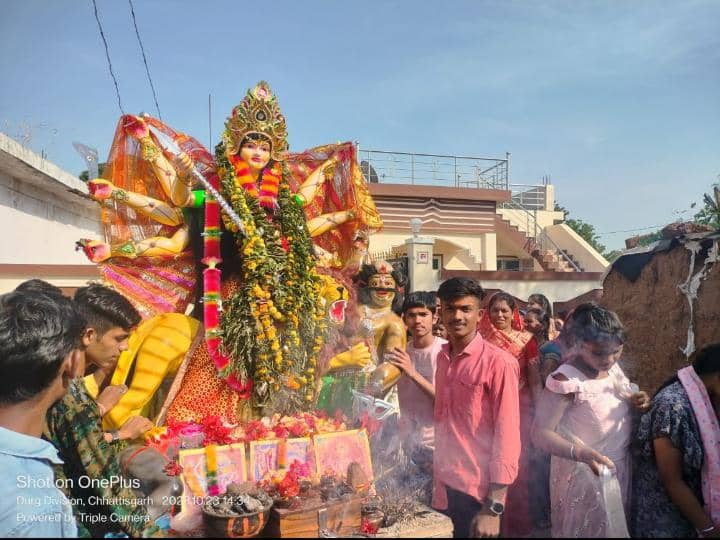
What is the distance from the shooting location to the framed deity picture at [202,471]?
2.92 m

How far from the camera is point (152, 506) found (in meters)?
2.75

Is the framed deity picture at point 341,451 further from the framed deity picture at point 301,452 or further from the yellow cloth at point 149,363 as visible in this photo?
the yellow cloth at point 149,363

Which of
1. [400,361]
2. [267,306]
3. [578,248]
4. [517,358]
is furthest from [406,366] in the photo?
[578,248]

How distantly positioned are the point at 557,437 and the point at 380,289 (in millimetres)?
2506

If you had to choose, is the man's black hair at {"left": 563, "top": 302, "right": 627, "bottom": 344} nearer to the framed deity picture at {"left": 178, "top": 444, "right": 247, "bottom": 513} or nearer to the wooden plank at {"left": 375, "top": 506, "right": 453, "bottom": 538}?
the wooden plank at {"left": 375, "top": 506, "right": 453, "bottom": 538}

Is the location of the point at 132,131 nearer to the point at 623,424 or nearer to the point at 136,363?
the point at 136,363

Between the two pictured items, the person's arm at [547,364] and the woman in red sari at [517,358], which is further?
the person's arm at [547,364]

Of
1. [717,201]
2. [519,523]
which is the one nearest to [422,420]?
[519,523]

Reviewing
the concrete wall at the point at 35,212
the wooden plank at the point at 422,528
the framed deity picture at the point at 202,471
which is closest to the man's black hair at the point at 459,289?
the wooden plank at the point at 422,528

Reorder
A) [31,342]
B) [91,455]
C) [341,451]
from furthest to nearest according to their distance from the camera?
[341,451], [91,455], [31,342]

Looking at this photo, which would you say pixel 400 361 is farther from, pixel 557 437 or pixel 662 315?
pixel 662 315

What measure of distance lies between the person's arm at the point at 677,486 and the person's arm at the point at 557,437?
0.23m

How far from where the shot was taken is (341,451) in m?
3.40

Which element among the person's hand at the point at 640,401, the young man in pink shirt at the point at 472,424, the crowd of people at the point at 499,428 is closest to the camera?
the crowd of people at the point at 499,428
